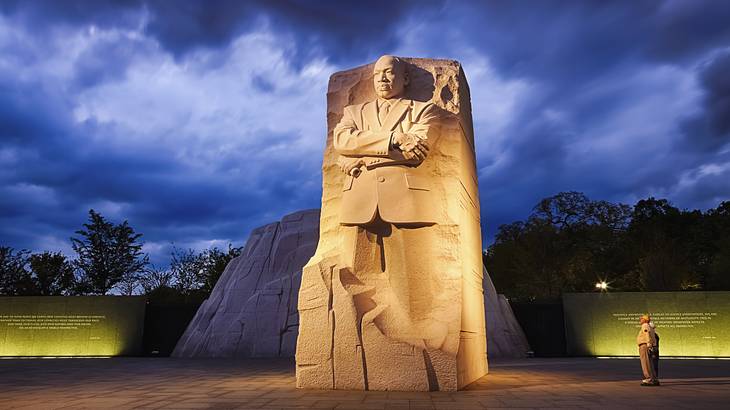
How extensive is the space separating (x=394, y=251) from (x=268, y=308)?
10538 millimetres

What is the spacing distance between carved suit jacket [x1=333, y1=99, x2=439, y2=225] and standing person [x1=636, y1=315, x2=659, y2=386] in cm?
356

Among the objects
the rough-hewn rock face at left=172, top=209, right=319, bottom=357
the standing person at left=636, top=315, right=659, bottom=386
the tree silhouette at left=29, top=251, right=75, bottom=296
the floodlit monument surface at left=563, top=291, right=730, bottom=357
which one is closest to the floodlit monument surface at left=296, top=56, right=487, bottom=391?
the standing person at left=636, top=315, right=659, bottom=386

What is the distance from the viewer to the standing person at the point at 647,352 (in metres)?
7.32

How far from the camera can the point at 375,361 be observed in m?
6.58

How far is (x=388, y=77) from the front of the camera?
756 cm

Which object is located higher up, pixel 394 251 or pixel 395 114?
pixel 395 114

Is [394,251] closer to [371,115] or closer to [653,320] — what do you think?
[371,115]

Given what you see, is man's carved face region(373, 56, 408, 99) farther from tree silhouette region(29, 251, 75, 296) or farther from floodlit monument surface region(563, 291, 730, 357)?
tree silhouette region(29, 251, 75, 296)

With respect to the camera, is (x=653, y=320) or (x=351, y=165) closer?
(x=351, y=165)

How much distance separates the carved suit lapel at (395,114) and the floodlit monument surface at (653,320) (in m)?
12.1

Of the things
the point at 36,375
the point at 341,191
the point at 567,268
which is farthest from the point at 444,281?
the point at 567,268

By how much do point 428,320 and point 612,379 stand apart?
11.9ft

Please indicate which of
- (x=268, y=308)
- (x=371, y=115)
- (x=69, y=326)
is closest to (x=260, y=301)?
(x=268, y=308)

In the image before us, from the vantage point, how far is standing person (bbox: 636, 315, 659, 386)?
7.32 metres
